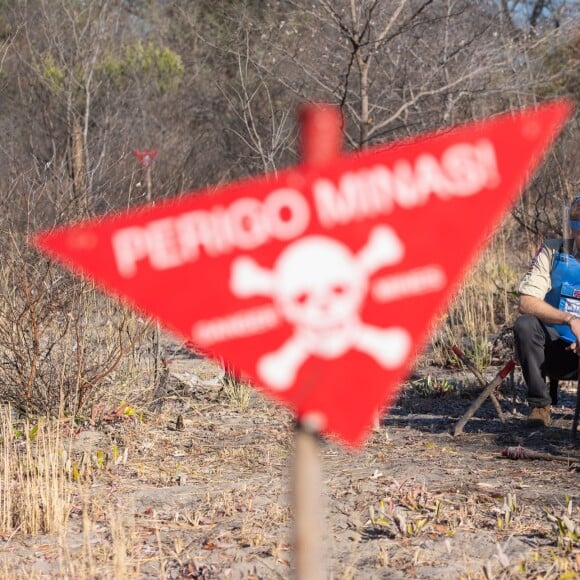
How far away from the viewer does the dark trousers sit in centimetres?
542

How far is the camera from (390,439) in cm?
543

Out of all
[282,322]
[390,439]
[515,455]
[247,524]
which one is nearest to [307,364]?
[282,322]

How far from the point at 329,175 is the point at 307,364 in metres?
0.32

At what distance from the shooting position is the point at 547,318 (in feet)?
17.5

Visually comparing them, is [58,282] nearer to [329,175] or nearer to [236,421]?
[236,421]

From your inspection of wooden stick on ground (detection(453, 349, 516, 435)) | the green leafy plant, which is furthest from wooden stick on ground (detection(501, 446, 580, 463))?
the green leafy plant

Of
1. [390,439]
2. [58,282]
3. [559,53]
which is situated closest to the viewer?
[390,439]

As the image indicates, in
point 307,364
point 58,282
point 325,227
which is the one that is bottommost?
point 307,364

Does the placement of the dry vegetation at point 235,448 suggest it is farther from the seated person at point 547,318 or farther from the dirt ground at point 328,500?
the seated person at point 547,318

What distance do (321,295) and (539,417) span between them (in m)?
3.82

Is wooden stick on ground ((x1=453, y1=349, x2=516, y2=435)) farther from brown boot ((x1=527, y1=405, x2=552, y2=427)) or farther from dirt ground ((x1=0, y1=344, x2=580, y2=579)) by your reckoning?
brown boot ((x1=527, y1=405, x2=552, y2=427))

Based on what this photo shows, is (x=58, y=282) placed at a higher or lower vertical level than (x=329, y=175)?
higher

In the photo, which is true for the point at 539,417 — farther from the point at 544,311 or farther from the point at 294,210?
the point at 294,210

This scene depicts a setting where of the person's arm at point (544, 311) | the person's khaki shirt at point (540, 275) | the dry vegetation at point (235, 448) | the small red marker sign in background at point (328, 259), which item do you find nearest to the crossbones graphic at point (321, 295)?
the small red marker sign in background at point (328, 259)
